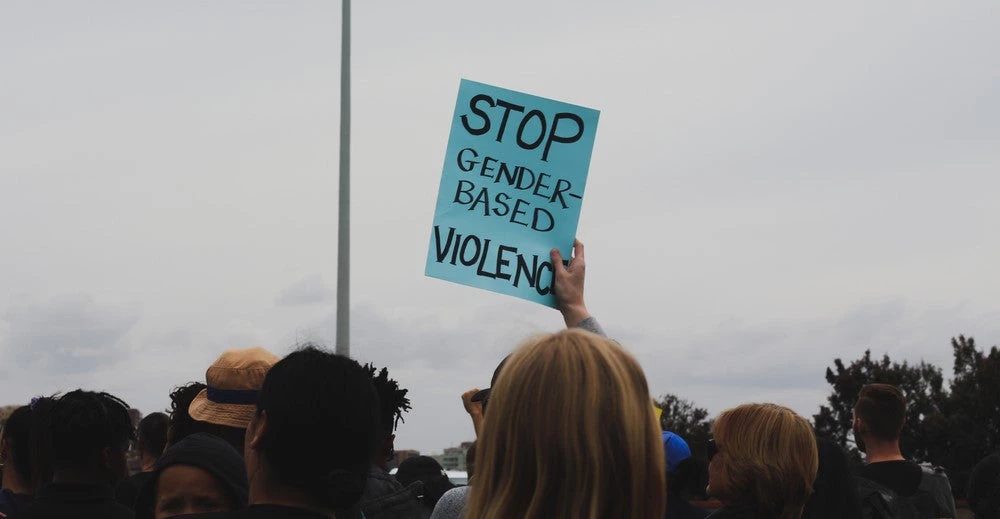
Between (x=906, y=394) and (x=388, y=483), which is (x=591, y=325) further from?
(x=906, y=394)

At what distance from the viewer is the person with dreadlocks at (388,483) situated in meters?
4.77

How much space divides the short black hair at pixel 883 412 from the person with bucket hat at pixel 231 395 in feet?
10.4

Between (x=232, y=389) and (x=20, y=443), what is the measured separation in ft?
5.33

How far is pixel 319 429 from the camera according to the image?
265cm

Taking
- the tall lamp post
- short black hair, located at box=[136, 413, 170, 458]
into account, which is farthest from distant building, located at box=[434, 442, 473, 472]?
short black hair, located at box=[136, 413, 170, 458]

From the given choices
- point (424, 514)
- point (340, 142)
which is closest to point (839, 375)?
point (340, 142)

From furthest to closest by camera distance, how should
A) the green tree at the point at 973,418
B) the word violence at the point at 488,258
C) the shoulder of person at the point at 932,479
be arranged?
the green tree at the point at 973,418
the shoulder of person at the point at 932,479
the word violence at the point at 488,258

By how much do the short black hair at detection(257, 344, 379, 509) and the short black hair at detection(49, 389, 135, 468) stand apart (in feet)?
5.21

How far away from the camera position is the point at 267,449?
2.65 metres

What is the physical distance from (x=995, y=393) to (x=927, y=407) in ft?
11.2

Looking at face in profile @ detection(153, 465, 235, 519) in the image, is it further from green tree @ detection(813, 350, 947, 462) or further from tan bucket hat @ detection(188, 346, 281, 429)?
green tree @ detection(813, 350, 947, 462)

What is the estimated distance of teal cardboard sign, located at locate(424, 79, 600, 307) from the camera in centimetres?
485

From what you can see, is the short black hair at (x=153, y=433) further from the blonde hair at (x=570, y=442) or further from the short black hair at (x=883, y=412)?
the blonde hair at (x=570, y=442)

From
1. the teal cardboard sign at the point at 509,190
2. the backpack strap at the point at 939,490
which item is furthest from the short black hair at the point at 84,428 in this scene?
the backpack strap at the point at 939,490
